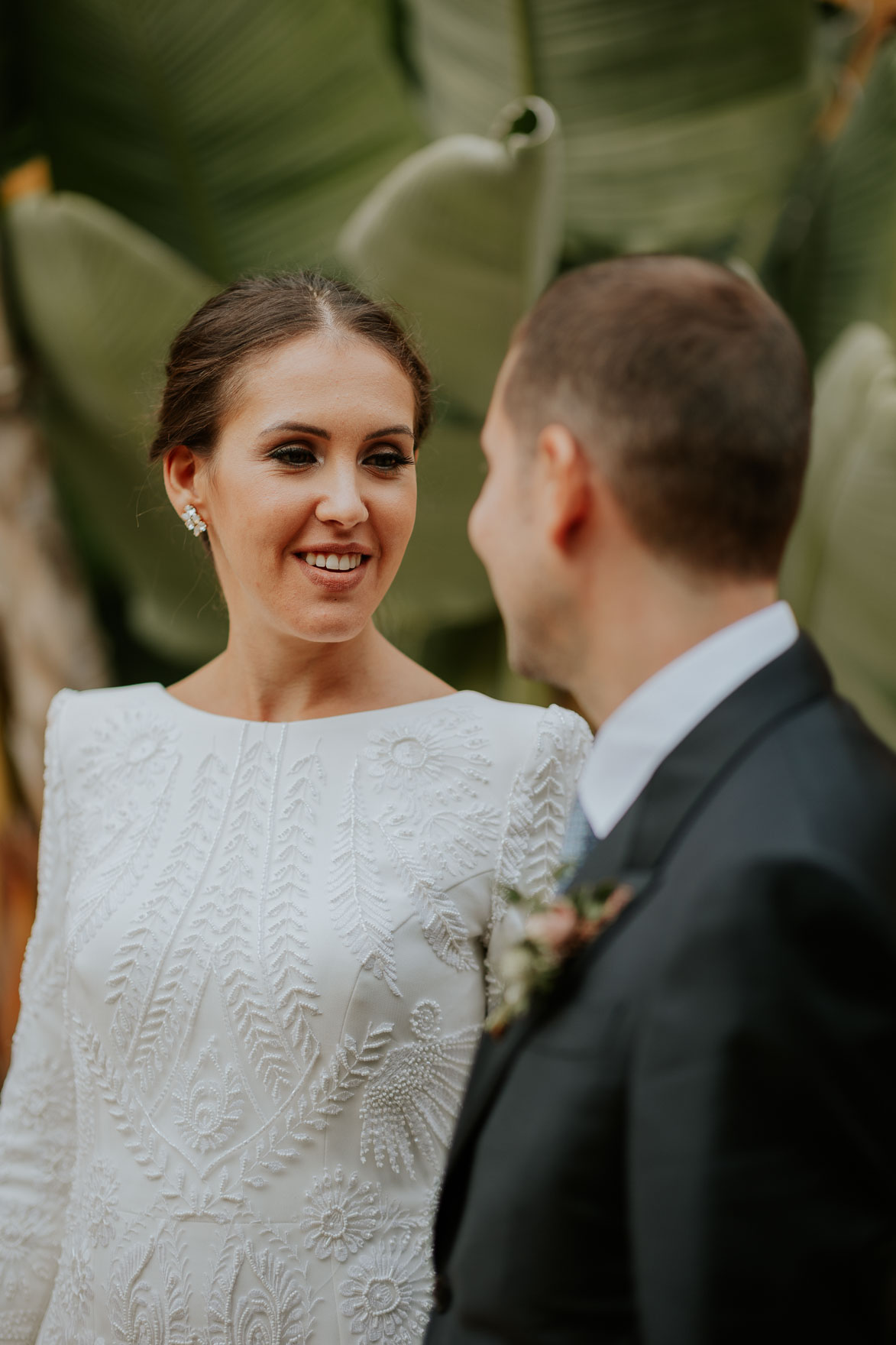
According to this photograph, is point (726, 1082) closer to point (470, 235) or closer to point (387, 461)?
point (387, 461)

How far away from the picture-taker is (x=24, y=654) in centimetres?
466

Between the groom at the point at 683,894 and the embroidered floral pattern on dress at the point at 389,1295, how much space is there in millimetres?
527

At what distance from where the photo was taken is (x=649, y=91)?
4.61m

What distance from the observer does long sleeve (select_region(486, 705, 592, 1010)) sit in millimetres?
1790

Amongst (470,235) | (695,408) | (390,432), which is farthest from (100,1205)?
(470,235)

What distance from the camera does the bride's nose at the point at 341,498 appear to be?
1799 mm

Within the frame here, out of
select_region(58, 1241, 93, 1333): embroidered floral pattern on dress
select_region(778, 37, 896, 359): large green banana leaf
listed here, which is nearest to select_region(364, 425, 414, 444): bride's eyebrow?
select_region(58, 1241, 93, 1333): embroidered floral pattern on dress

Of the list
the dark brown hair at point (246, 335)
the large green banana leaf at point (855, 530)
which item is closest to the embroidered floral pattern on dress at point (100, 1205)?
the dark brown hair at point (246, 335)

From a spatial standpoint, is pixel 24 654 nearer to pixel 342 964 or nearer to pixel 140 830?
pixel 140 830

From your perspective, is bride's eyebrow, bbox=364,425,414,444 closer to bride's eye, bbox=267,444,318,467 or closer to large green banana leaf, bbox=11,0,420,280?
bride's eye, bbox=267,444,318,467

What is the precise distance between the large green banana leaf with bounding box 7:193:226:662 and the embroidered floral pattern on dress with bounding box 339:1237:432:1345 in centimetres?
248

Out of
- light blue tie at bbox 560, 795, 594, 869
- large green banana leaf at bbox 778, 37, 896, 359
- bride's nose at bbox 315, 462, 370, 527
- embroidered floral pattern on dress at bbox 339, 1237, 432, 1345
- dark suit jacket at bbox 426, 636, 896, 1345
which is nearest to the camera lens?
dark suit jacket at bbox 426, 636, 896, 1345

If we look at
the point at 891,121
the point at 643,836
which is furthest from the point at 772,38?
the point at 643,836

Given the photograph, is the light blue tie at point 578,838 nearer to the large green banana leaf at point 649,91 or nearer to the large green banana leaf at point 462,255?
the large green banana leaf at point 462,255
